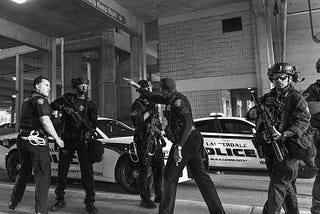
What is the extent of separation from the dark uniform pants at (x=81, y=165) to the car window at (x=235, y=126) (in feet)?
13.7

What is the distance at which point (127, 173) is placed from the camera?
5.87 m

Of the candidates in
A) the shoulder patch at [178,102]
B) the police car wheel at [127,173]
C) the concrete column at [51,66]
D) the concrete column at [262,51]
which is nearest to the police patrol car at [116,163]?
the police car wheel at [127,173]

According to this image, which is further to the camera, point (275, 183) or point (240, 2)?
point (240, 2)

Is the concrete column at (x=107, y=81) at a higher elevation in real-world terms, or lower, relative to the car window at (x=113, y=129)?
higher

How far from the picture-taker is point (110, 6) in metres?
10.8

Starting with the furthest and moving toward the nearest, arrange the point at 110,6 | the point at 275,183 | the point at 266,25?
the point at 266,25 → the point at 110,6 → the point at 275,183

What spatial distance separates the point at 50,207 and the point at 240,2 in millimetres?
10420

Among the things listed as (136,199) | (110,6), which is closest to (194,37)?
(110,6)

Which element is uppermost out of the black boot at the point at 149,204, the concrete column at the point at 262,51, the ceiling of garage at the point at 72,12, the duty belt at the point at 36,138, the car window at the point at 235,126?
the ceiling of garage at the point at 72,12

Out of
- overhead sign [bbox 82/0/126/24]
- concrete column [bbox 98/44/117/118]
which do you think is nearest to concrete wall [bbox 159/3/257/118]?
overhead sign [bbox 82/0/126/24]

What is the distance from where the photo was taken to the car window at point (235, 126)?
7500 mm

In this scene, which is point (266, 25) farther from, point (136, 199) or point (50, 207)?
point (50, 207)

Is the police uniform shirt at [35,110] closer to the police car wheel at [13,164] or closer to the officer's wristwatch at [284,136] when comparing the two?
the officer's wristwatch at [284,136]

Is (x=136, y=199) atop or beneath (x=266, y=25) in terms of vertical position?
beneath
